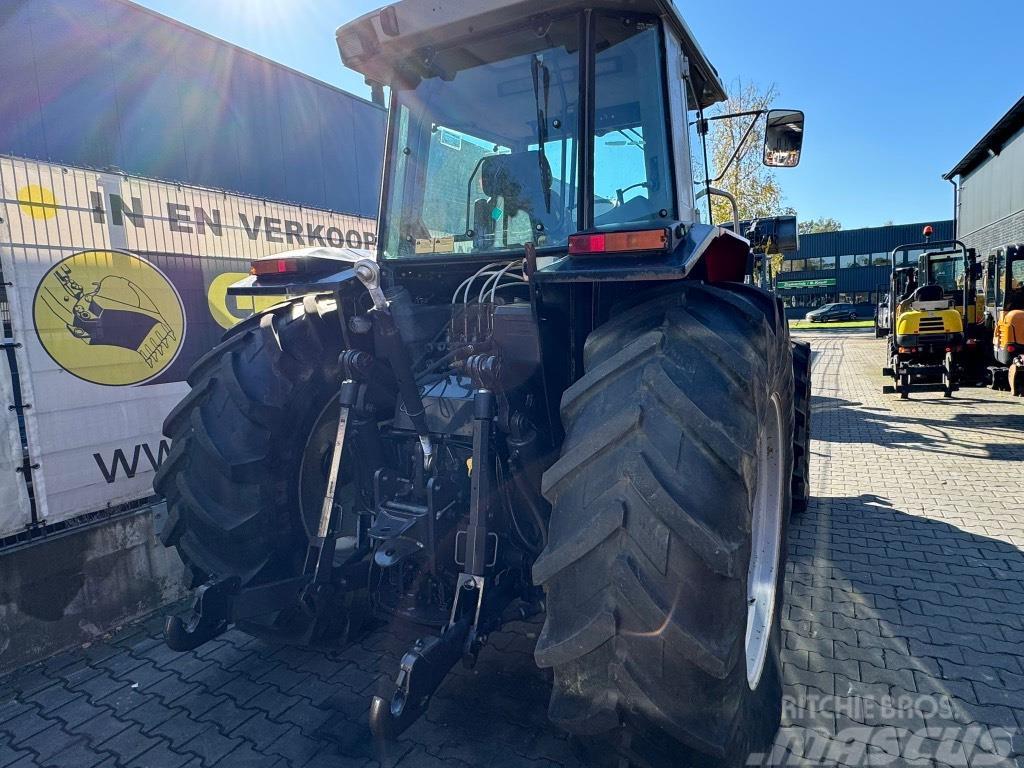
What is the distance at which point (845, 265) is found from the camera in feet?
155

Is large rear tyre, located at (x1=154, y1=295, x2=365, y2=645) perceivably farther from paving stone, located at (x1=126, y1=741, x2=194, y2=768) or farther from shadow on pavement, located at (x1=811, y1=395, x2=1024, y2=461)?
shadow on pavement, located at (x1=811, y1=395, x2=1024, y2=461)

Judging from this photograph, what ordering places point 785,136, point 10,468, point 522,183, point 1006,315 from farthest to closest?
point 1006,315
point 10,468
point 785,136
point 522,183

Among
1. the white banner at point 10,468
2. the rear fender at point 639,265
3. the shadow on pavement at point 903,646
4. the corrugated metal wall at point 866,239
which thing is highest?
the corrugated metal wall at point 866,239

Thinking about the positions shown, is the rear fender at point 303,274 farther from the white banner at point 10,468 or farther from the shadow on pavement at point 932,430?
the shadow on pavement at point 932,430

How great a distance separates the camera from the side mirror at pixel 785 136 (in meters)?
3.44

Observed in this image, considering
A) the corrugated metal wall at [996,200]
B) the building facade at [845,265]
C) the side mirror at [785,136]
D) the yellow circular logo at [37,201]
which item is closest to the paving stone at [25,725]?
the yellow circular logo at [37,201]

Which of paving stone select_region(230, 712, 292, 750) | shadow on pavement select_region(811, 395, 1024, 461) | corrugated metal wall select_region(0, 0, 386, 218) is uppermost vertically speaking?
corrugated metal wall select_region(0, 0, 386, 218)

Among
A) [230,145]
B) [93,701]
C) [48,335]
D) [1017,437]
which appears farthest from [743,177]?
[93,701]

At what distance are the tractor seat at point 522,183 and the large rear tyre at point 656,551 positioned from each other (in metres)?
0.96

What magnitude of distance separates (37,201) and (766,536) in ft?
15.0

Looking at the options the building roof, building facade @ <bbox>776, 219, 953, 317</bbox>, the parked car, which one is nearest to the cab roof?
the building roof

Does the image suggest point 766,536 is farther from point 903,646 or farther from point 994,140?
point 994,140

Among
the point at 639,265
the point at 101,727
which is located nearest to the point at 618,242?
the point at 639,265

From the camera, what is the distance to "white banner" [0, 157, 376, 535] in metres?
3.83
